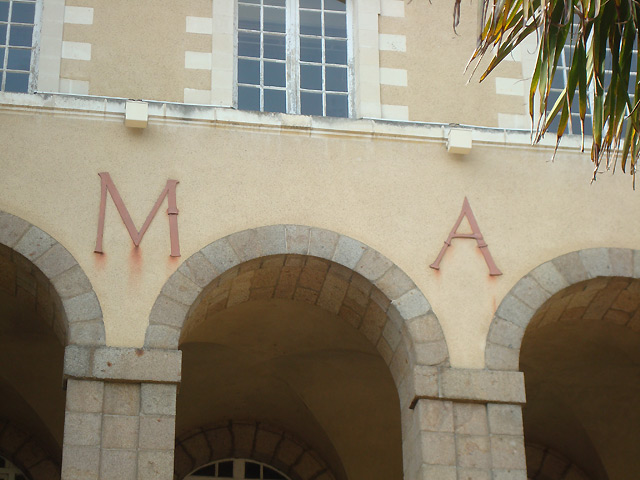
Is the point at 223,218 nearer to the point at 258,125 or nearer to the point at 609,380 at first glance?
the point at 258,125

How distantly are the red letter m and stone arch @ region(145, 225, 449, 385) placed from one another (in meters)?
0.26

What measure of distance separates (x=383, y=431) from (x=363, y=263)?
9.53 feet

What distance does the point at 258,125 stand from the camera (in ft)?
31.9

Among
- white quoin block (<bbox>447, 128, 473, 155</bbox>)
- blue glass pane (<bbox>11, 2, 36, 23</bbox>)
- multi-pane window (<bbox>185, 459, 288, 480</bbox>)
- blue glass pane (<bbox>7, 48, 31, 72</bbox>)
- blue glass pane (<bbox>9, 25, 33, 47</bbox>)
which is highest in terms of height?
blue glass pane (<bbox>11, 2, 36, 23</bbox>)

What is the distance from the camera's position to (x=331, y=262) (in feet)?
30.6

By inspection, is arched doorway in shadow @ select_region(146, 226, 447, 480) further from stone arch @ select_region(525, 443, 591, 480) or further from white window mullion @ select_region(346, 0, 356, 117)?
stone arch @ select_region(525, 443, 591, 480)

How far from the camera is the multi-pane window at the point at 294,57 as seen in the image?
10.1 meters

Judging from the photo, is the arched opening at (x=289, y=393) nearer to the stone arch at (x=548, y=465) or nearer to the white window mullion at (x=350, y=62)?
the stone arch at (x=548, y=465)

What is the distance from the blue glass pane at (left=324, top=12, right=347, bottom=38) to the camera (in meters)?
10.5

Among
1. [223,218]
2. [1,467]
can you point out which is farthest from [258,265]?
[1,467]

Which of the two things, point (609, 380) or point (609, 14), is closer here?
point (609, 14)

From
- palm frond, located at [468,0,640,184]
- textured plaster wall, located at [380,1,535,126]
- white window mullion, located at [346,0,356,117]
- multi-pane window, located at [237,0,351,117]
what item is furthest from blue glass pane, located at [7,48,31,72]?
palm frond, located at [468,0,640,184]

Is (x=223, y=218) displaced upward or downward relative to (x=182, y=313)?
upward

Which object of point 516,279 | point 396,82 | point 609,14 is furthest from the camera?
point 396,82
